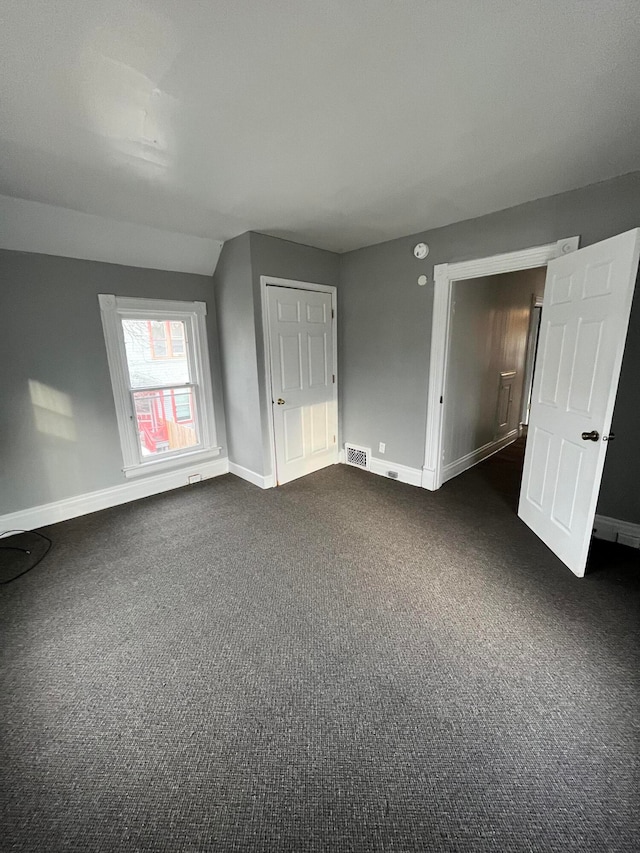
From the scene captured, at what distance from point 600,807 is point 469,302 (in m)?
3.49

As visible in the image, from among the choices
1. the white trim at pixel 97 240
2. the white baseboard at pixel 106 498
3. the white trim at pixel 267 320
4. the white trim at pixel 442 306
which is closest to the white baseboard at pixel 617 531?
the white trim at pixel 442 306

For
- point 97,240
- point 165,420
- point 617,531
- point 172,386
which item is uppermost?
point 97,240

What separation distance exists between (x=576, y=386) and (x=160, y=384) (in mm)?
3549

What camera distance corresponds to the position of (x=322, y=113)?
5.04 feet

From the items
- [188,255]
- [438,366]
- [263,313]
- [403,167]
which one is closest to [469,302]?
[438,366]

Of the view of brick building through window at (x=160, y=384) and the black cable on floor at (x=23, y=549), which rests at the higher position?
the view of brick building through window at (x=160, y=384)

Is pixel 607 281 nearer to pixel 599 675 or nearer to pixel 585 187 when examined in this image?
pixel 585 187

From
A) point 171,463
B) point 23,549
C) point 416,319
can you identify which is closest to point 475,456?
point 416,319

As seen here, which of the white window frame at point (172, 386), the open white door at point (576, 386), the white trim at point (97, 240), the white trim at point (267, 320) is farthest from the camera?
the white trim at point (267, 320)

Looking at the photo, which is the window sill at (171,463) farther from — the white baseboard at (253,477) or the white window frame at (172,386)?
the white baseboard at (253,477)

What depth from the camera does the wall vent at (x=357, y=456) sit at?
404 cm

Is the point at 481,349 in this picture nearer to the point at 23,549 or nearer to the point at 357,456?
the point at 357,456

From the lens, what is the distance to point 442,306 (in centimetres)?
313

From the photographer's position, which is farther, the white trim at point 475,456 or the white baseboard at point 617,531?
the white trim at point 475,456
